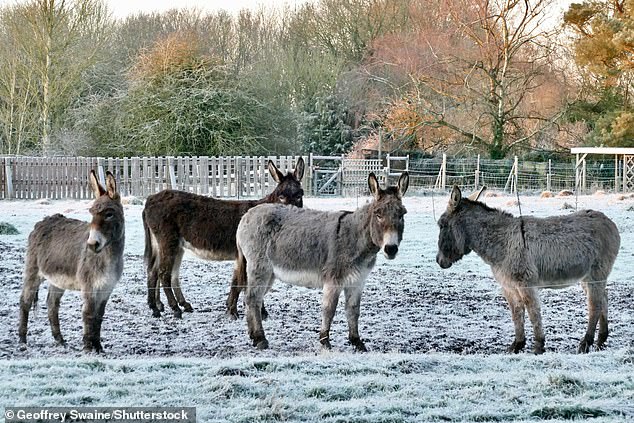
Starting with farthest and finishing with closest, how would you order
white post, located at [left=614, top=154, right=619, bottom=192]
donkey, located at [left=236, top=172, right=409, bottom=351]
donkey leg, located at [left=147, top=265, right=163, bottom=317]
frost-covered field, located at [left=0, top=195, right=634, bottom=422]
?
white post, located at [left=614, top=154, right=619, bottom=192]
donkey leg, located at [left=147, top=265, right=163, bottom=317]
donkey, located at [left=236, top=172, right=409, bottom=351]
frost-covered field, located at [left=0, top=195, right=634, bottom=422]

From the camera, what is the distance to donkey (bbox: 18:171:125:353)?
23.8 ft

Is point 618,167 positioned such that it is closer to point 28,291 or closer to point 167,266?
point 167,266

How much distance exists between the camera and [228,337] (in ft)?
26.8

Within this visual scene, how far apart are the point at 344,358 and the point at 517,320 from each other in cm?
191

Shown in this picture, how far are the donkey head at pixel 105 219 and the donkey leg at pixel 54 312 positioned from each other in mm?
983

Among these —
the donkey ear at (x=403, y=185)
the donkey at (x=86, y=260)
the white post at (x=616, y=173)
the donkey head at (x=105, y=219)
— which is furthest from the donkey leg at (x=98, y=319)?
the white post at (x=616, y=173)

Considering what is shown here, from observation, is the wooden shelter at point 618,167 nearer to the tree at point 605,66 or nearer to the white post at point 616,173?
the white post at point 616,173

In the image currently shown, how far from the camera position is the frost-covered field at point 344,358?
203 inches

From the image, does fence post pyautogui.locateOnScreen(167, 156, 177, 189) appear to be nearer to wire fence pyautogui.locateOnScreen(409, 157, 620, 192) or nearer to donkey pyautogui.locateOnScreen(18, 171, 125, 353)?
wire fence pyautogui.locateOnScreen(409, 157, 620, 192)

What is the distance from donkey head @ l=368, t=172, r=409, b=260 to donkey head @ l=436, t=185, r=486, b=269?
2.23ft

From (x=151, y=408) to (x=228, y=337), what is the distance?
3179mm

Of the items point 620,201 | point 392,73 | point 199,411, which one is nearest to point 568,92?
point 392,73

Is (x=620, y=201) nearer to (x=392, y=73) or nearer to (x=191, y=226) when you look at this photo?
(x=191, y=226)

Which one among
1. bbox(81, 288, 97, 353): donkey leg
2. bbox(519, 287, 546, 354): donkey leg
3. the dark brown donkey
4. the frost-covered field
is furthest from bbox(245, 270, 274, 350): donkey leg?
bbox(519, 287, 546, 354): donkey leg
